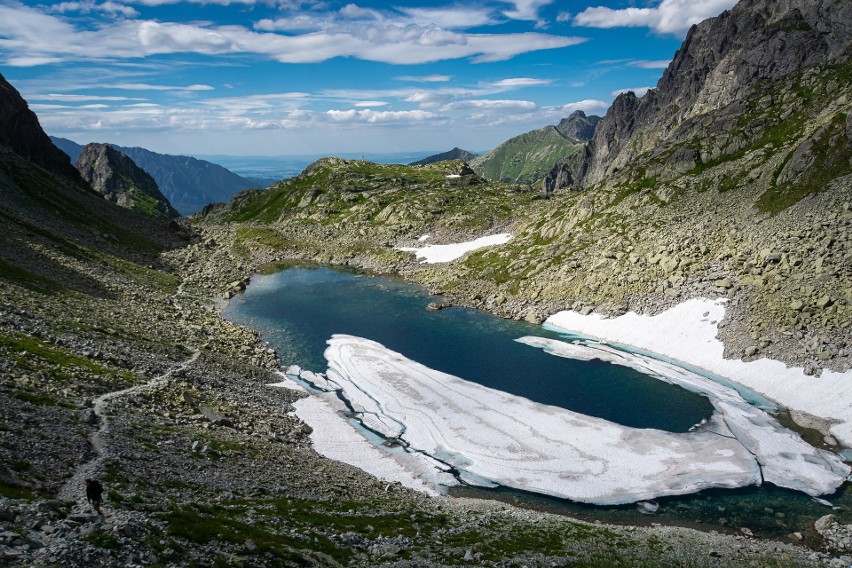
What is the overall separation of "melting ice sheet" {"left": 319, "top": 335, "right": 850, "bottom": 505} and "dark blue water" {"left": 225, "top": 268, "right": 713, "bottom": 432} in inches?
118

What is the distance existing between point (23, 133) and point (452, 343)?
165 meters

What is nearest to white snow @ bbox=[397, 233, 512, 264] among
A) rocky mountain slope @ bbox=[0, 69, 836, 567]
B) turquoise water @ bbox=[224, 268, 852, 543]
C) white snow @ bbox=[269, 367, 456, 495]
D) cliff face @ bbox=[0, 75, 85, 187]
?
turquoise water @ bbox=[224, 268, 852, 543]

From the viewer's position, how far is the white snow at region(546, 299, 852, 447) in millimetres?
55656

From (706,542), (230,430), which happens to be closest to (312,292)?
(230,430)

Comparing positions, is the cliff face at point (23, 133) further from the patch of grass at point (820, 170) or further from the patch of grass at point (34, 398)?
the patch of grass at point (820, 170)

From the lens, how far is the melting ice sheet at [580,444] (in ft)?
151

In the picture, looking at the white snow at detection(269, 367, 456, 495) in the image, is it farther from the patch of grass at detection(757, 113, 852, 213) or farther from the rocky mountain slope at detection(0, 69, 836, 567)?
the patch of grass at detection(757, 113, 852, 213)

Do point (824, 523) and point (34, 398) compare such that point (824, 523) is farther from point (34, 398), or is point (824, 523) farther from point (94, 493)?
A: point (34, 398)

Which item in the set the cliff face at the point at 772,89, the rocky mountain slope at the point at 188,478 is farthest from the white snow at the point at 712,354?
the cliff face at the point at 772,89

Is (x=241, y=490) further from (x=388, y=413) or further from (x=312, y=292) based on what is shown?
(x=312, y=292)

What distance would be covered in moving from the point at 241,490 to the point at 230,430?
46.5ft

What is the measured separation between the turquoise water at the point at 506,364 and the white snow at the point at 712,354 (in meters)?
7.83

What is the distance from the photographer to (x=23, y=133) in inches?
6491

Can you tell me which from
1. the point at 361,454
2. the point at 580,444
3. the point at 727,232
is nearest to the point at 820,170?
the point at 727,232
